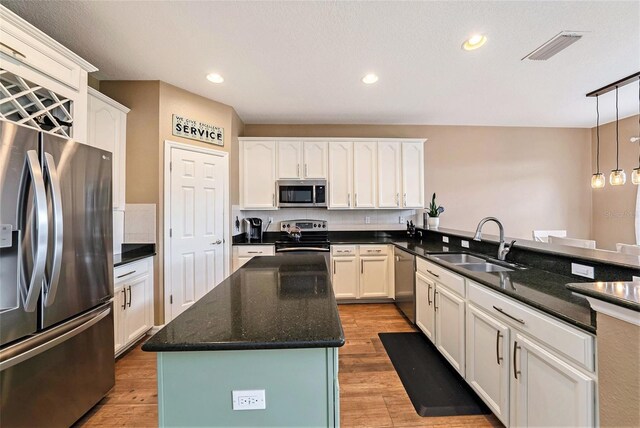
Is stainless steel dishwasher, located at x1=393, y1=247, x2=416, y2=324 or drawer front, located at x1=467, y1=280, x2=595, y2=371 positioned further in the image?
stainless steel dishwasher, located at x1=393, y1=247, x2=416, y2=324

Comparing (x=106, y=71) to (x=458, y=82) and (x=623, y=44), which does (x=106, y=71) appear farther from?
(x=623, y=44)

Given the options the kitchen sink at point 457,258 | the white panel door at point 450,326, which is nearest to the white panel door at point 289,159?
the kitchen sink at point 457,258

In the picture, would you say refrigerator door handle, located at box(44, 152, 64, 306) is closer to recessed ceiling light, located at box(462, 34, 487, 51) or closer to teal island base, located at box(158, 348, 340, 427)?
teal island base, located at box(158, 348, 340, 427)

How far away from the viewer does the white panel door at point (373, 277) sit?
11.6 ft

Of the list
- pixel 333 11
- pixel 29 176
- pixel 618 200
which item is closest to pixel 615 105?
pixel 618 200

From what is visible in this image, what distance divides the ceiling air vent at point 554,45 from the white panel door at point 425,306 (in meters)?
2.26

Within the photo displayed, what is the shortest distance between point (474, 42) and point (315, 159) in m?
2.28

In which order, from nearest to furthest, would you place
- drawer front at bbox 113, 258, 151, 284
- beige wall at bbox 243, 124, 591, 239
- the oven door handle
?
drawer front at bbox 113, 258, 151, 284 → the oven door handle → beige wall at bbox 243, 124, 591, 239

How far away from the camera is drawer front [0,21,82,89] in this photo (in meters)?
1.39

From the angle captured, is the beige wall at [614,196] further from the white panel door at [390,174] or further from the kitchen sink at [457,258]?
the white panel door at [390,174]

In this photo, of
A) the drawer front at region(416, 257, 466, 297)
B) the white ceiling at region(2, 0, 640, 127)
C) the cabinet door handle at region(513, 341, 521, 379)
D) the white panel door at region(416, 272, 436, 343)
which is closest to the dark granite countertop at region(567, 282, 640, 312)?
the cabinet door handle at region(513, 341, 521, 379)

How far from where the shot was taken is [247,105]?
3.37 metres

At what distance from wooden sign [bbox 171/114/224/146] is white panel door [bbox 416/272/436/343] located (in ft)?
9.71

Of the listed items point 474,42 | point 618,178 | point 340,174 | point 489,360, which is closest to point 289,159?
point 340,174
